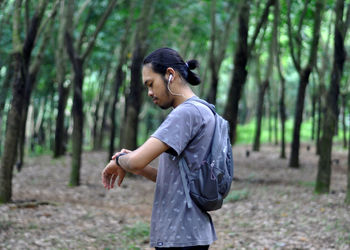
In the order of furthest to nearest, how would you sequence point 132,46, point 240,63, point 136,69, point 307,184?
point 132,46, point 136,69, point 307,184, point 240,63

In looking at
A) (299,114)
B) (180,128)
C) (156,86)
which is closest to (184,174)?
(180,128)

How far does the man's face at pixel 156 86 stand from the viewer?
2513 millimetres

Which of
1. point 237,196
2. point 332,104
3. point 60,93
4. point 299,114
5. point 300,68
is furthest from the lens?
point 60,93

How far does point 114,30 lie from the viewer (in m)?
16.8

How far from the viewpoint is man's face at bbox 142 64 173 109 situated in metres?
2.51

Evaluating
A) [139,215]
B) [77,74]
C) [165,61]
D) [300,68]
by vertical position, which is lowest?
[139,215]

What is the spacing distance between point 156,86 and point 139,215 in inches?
243

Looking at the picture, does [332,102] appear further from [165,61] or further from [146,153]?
[146,153]

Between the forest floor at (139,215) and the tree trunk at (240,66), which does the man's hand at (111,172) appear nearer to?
the forest floor at (139,215)

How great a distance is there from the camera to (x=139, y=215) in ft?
27.5

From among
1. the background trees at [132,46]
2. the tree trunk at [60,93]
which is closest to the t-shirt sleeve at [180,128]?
the background trees at [132,46]

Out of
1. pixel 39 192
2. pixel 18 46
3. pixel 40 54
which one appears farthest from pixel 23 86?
pixel 40 54

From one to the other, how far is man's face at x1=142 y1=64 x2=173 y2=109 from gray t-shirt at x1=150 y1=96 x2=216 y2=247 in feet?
0.50

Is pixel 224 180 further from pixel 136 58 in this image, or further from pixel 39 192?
pixel 136 58
